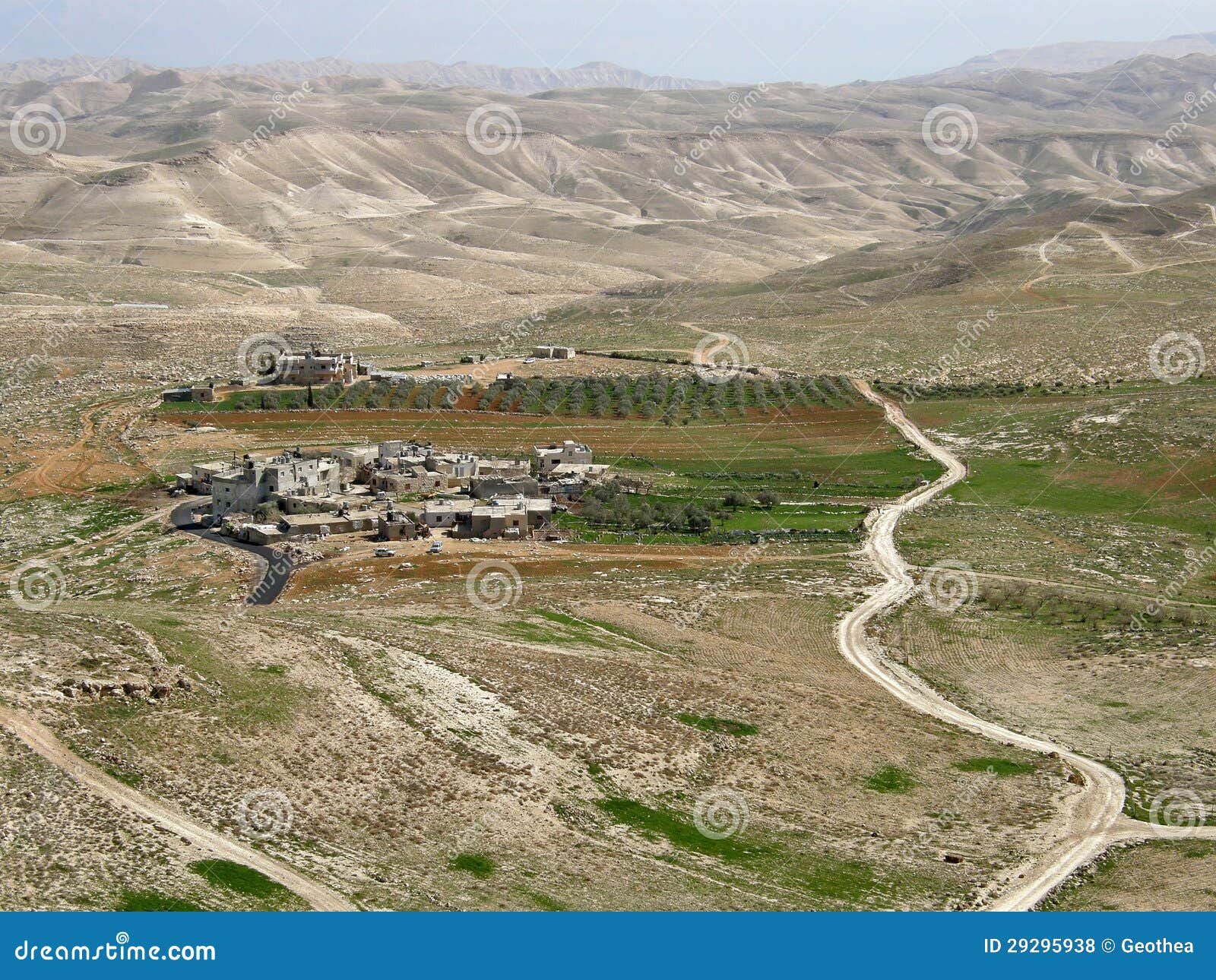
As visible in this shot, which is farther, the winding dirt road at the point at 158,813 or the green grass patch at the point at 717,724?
the green grass patch at the point at 717,724

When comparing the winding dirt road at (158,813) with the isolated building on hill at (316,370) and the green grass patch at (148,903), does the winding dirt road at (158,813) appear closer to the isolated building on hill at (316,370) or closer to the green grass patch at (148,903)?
the green grass patch at (148,903)

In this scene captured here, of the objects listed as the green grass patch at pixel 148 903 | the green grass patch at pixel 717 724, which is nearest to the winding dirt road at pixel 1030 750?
the green grass patch at pixel 717 724

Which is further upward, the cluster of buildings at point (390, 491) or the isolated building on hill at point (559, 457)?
the isolated building on hill at point (559, 457)

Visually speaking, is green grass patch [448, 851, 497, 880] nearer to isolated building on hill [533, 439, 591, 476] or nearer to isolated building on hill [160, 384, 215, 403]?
isolated building on hill [533, 439, 591, 476]

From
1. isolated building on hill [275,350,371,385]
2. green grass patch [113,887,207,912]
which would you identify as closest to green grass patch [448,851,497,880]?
green grass patch [113,887,207,912]

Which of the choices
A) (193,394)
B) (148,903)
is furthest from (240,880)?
(193,394)

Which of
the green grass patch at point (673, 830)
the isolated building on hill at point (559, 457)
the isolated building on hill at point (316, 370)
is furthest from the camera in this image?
the isolated building on hill at point (316, 370)

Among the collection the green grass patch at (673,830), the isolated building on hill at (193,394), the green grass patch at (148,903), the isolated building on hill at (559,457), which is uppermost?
the isolated building on hill at (193,394)
